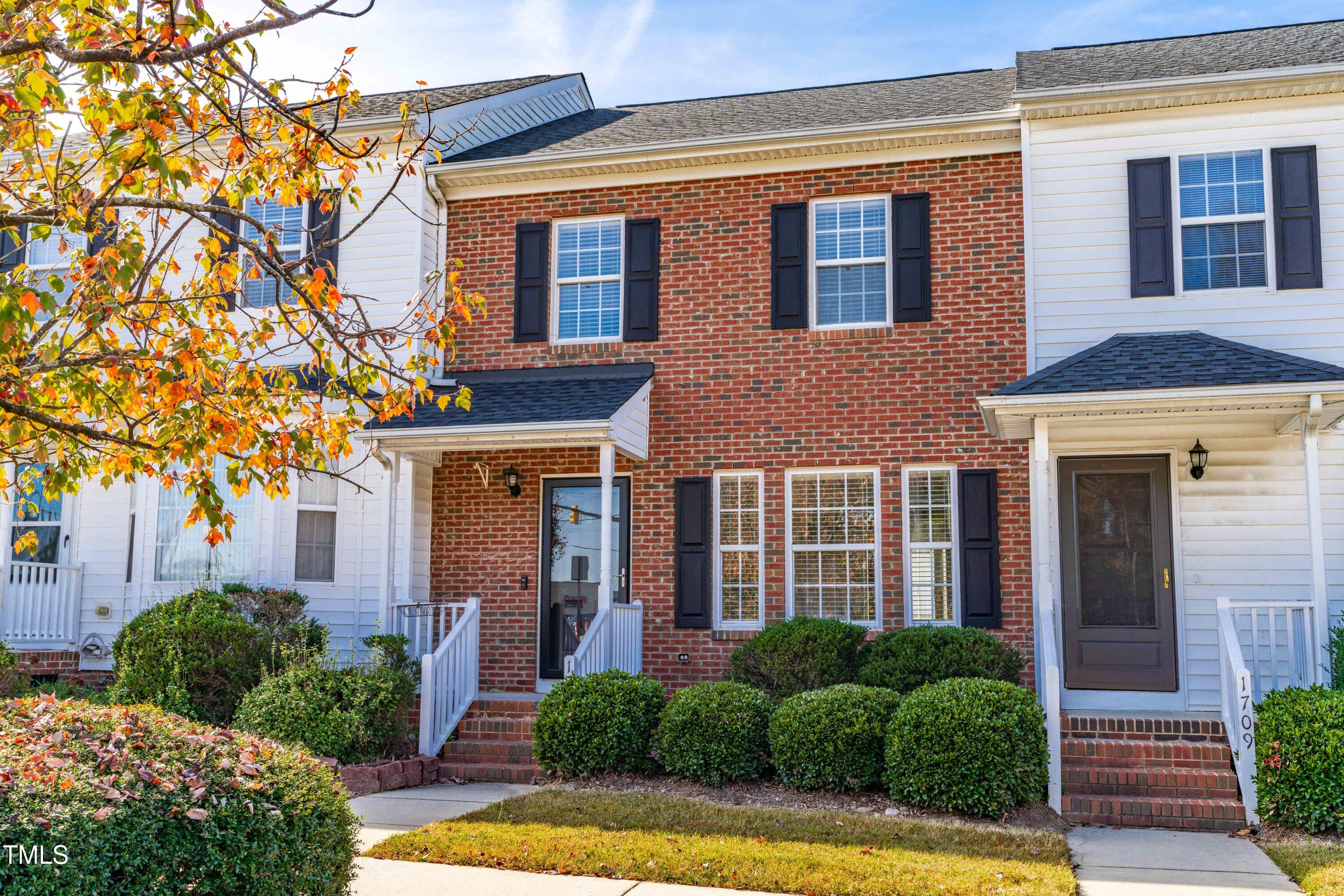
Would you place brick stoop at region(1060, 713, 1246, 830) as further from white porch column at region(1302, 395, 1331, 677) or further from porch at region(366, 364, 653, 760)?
porch at region(366, 364, 653, 760)

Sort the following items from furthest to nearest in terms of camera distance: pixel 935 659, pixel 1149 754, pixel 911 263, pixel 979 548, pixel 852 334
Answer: pixel 852 334 < pixel 911 263 < pixel 979 548 < pixel 935 659 < pixel 1149 754

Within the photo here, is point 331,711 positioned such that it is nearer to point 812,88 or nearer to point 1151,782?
point 1151,782

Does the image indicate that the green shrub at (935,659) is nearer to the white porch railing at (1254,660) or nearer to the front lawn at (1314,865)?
the white porch railing at (1254,660)

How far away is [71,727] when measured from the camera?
5.30 meters

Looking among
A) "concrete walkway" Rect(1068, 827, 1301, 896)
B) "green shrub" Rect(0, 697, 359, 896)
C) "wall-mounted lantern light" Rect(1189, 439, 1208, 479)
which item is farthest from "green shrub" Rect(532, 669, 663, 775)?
"wall-mounted lantern light" Rect(1189, 439, 1208, 479)

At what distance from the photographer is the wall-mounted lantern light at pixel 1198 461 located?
10.3m

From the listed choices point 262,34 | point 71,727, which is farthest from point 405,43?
point 71,727

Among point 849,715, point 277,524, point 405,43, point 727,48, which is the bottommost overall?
point 849,715

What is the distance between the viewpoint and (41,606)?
499 inches

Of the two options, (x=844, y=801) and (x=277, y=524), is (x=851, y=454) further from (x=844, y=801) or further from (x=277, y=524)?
(x=277, y=524)

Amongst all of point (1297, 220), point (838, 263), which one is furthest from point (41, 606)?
point (1297, 220)

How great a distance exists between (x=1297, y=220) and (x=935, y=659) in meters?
5.14

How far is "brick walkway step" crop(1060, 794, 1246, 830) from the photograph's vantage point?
27.0 feet

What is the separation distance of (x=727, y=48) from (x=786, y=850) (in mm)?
9100
